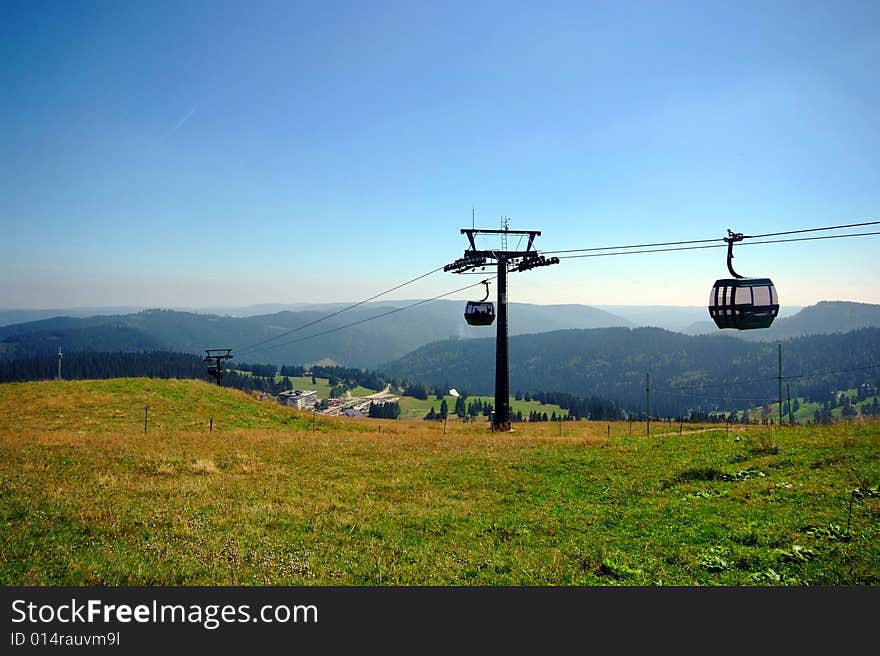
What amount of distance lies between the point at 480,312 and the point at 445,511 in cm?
2209

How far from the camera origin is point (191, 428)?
1318 inches

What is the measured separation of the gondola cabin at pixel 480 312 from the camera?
34625 mm

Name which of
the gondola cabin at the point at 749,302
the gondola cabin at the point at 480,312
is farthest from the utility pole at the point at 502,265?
the gondola cabin at the point at 749,302

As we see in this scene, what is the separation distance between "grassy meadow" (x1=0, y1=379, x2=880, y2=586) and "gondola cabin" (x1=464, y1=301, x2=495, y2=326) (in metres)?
11.5

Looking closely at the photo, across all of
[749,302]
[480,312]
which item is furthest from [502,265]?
[749,302]

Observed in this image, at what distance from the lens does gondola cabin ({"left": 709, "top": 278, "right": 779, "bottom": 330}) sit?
18328 millimetres

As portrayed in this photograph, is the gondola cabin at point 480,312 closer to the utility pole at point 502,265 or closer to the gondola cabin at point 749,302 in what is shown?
the utility pole at point 502,265

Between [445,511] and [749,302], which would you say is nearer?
[445,511]

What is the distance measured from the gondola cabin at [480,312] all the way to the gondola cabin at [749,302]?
17482mm

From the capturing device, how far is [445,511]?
1385cm

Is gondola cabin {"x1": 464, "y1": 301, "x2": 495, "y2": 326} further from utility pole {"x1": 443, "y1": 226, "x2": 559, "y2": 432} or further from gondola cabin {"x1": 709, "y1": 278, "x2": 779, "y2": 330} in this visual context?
gondola cabin {"x1": 709, "y1": 278, "x2": 779, "y2": 330}

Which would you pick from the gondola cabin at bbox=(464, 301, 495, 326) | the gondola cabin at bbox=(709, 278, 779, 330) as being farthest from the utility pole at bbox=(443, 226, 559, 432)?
the gondola cabin at bbox=(709, 278, 779, 330)

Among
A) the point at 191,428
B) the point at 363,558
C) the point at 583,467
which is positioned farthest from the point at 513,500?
the point at 191,428

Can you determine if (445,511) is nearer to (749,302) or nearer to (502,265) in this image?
(749,302)
